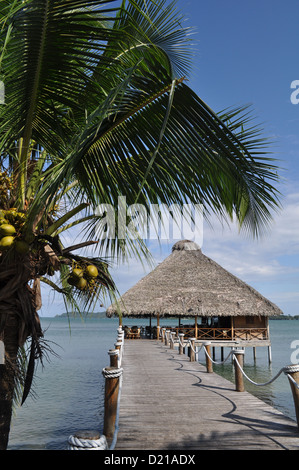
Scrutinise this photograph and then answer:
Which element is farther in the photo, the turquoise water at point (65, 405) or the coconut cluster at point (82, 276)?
the turquoise water at point (65, 405)

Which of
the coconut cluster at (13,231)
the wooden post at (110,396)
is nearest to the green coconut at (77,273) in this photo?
the coconut cluster at (13,231)

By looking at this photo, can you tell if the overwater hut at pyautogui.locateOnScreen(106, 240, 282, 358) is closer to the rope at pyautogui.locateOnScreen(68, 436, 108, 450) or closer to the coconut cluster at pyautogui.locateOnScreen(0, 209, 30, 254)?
the coconut cluster at pyautogui.locateOnScreen(0, 209, 30, 254)

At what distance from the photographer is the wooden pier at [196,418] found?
4.44 metres

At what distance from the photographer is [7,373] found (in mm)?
3504

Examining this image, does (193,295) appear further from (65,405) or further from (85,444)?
(85,444)

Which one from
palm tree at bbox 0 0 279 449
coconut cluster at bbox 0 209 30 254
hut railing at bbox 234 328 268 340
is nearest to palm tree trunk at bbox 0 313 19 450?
palm tree at bbox 0 0 279 449

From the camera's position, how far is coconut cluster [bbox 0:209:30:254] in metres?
3.02

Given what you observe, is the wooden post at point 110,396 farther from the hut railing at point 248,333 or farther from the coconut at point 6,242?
the hut railing at point 248,333

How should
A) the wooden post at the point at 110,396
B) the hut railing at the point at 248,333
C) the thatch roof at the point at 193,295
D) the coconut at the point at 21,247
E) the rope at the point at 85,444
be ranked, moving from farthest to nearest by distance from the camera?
the hut railing at the point at 248,333
the thatch roof at the point at 193,295
the wooden post at the point at 110,396
the coconut at the point at 21,247
the rope at the point at 85,444

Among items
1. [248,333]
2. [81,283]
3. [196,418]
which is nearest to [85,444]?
[81,283]

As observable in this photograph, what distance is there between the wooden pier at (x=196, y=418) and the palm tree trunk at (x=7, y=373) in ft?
4.41

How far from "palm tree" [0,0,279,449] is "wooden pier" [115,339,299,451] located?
182cm

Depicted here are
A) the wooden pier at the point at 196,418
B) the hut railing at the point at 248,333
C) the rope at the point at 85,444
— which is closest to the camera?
the rope at the point at 85,444
